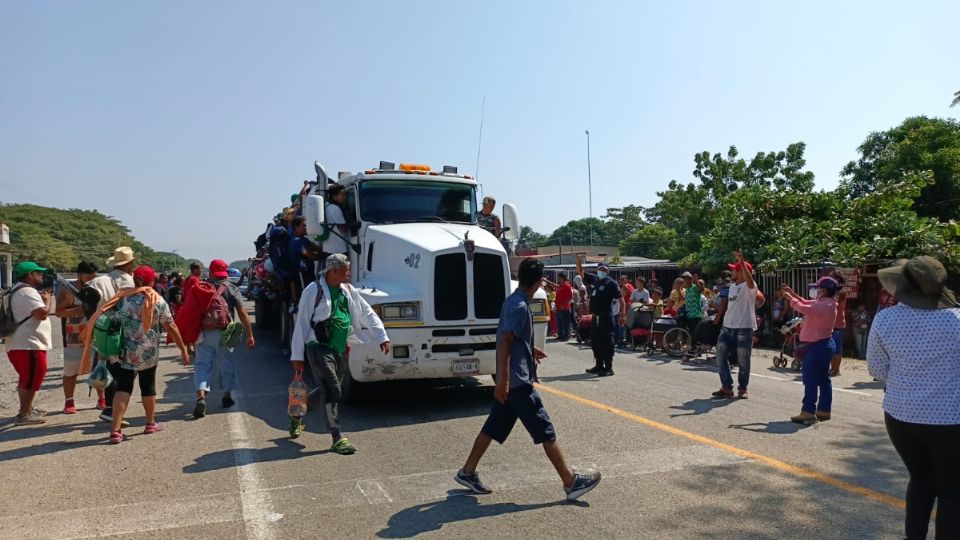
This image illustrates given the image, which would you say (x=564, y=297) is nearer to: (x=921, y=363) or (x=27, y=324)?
(x=27, y=324)

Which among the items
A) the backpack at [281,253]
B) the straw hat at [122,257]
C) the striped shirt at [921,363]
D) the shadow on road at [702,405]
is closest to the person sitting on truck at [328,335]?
the straw hat at [122,257]

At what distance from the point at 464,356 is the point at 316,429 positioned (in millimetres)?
1882

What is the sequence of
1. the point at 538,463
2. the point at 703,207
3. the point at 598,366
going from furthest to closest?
the point at 703,207 → the point at 598,366 → the point at 538,463

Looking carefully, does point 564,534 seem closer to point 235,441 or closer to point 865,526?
point 865,526

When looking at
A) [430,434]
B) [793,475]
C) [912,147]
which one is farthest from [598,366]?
[912,147]

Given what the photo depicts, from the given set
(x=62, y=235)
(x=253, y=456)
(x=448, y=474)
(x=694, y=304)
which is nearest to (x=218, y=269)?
(x=253, y=456)

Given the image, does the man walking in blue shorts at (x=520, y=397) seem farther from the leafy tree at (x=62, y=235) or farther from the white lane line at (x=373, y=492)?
the leafy tree at (x=62, y=235)

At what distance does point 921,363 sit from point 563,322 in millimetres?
14104

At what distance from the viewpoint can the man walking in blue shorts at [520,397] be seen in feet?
17.0

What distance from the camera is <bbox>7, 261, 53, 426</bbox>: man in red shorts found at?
783cm

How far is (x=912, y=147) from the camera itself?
109ft

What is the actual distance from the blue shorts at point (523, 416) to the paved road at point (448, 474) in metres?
0.48

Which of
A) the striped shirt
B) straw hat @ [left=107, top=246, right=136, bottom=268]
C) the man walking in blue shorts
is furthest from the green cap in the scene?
the striped shirt

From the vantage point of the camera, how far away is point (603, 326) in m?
11.5
